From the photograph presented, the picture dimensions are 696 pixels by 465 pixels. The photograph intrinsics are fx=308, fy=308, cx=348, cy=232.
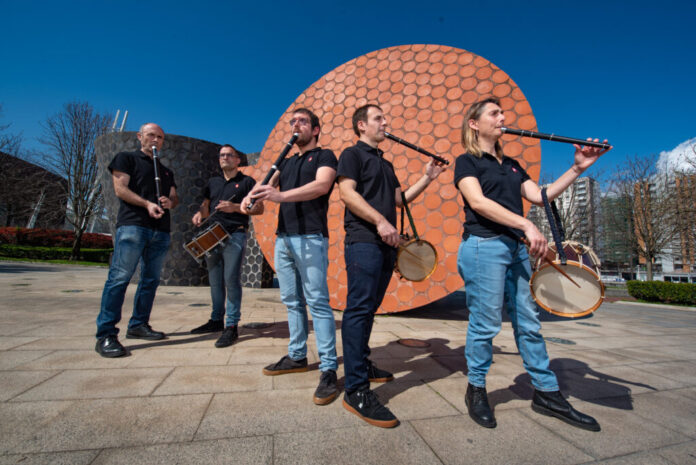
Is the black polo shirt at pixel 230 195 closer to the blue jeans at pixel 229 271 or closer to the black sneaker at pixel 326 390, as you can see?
the blue jeans at pixel 229 271

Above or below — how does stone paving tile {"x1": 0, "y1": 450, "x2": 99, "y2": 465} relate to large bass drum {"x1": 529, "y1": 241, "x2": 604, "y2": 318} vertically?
below

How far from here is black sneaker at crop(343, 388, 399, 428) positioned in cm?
152

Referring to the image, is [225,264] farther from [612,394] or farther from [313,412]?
[612,394]

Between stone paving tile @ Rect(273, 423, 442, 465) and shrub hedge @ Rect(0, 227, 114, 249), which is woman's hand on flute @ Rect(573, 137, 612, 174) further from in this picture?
shrub hedge @ Rect(0, 227, 114, 249)

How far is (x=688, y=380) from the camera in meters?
2.53

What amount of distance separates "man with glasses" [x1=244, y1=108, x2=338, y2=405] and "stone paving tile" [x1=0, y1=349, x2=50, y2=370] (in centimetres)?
177

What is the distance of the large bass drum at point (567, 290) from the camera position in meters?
1.82

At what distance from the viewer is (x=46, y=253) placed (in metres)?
20.0

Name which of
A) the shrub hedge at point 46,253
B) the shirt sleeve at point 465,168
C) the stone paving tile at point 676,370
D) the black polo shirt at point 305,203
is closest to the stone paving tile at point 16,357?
the black polo shirt at point 305,203

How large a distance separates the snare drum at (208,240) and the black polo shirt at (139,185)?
0.35m

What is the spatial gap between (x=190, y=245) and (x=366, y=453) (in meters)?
2.60

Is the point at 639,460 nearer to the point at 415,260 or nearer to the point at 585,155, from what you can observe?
the point at 415,260

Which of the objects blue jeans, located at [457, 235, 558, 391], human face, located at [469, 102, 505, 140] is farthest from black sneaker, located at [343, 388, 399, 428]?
human face, located at [469, 102, 505, 140]

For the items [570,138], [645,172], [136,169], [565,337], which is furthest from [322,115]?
[645,172]
